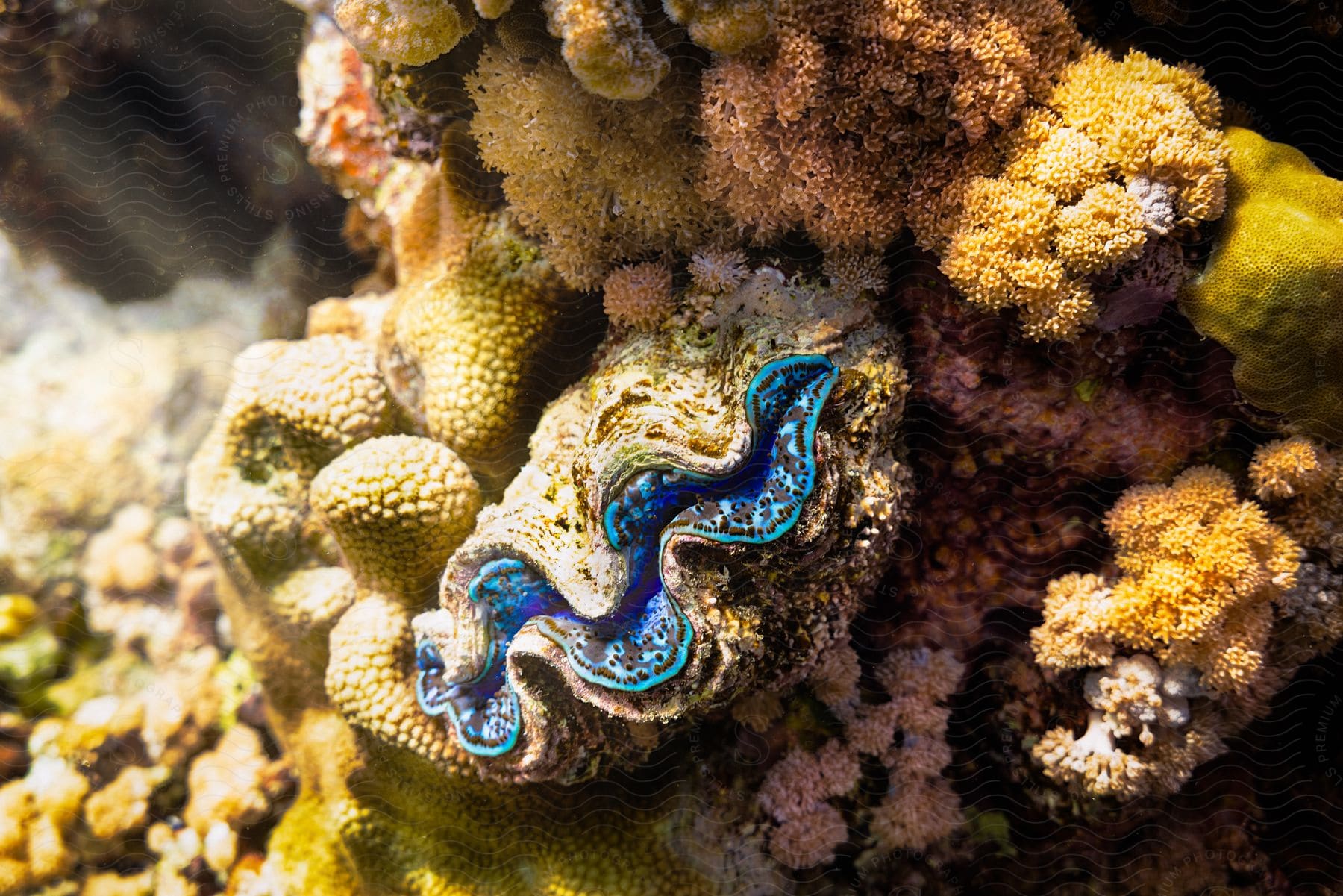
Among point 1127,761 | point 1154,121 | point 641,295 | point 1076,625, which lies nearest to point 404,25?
point 641,295

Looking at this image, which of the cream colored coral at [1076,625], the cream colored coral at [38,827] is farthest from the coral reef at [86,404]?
the cream colored coral at [1076,625]

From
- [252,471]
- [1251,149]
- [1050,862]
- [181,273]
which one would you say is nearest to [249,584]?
[252,471]

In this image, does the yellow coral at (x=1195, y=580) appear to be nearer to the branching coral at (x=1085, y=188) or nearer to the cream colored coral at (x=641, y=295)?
the branching coral at (x=1085, y=188)

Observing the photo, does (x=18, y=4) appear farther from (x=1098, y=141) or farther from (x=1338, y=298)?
(x=1338, y=298)

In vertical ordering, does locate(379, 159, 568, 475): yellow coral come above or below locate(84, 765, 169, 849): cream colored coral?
above

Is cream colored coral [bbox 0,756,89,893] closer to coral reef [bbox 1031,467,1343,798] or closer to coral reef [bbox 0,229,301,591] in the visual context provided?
coral reef [bbox 0,229,301,591]

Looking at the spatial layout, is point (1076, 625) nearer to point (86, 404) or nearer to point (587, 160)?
point (587, 160)

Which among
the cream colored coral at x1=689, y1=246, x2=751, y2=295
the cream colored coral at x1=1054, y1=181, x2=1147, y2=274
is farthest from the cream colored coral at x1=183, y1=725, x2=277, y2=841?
the cream colored coral at x1=1054, y1=181, x2=1147, y2=274
